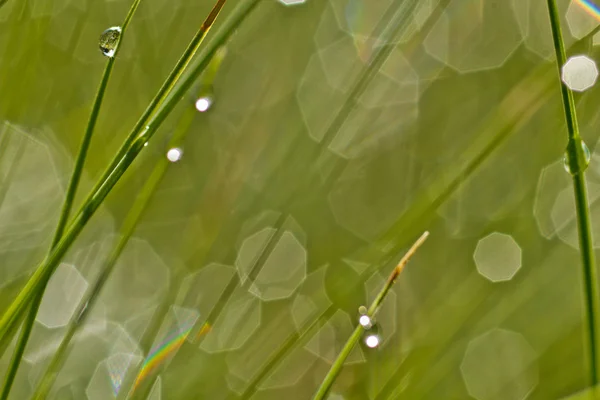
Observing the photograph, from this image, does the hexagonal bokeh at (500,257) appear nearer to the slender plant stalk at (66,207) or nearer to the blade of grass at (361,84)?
the blade of grass at (361,84)

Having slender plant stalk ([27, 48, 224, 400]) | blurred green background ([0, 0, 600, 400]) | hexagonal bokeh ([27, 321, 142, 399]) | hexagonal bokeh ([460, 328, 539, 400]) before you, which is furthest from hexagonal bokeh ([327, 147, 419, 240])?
slender plant stalk ([27, 48, 224, 400])

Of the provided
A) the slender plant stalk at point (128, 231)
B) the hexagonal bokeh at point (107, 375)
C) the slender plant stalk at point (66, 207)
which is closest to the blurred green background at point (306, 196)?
the hexagonal bokeh at point (107, 375)

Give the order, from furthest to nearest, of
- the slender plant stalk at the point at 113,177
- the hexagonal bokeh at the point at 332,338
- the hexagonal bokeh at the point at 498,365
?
the hexagonal bokeh at the point at 332,338 < the hexagonal bokeh at the point at 498,365 < the slender plant stalk at the point at 113,177

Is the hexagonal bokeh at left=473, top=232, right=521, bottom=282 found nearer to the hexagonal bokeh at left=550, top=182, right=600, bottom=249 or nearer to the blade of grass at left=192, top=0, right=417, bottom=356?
the hexagonal bokeh at left=550, top=182, right=600, bottom=249

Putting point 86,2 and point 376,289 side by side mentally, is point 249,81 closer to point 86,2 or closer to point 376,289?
point 86,2

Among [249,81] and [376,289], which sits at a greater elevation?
[249,81]

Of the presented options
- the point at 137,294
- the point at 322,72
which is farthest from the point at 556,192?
the point at 137,294

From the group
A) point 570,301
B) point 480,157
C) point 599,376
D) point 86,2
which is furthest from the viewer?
point 86,2
